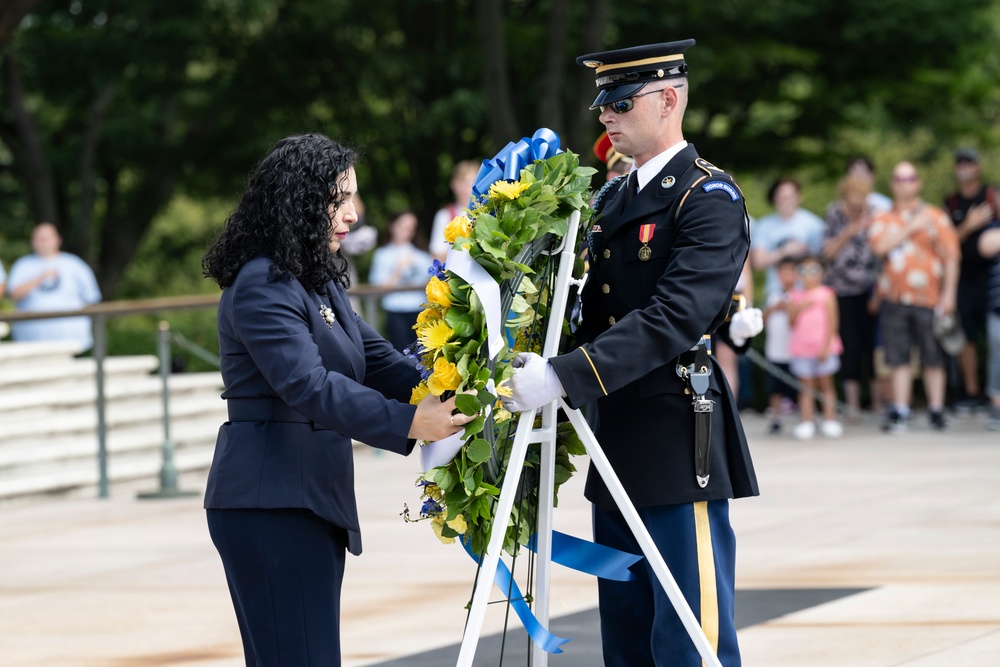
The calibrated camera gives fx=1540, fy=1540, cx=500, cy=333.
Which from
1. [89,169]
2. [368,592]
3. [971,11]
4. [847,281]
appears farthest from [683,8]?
[368,592]

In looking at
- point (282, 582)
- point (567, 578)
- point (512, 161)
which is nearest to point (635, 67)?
point (512, 161)

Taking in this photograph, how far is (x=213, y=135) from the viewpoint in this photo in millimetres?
20203

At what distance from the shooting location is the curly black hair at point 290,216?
3578 millimetres

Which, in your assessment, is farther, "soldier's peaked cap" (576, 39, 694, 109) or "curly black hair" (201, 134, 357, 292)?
"soldier's peaked cap" (576, 39, 694, 109)

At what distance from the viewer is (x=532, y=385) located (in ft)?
11.9

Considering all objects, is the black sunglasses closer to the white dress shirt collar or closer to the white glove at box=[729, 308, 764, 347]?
the white dress shirt collar

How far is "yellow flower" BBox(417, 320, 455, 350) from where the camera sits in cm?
355

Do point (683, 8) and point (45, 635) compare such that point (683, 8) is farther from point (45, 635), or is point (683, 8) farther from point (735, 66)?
point (45, 635)

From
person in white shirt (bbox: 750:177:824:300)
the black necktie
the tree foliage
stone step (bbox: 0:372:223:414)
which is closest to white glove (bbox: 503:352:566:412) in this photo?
the black necktie

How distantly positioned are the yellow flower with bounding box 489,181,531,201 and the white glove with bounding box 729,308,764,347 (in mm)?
1385

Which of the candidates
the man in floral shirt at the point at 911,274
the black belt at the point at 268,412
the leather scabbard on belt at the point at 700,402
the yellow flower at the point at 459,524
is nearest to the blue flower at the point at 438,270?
the black belt at the point at 268,412

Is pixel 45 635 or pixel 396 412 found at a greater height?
pixel 396 412

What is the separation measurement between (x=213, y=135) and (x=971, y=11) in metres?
9.58

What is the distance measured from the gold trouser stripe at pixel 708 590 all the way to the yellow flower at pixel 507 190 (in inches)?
38.4
